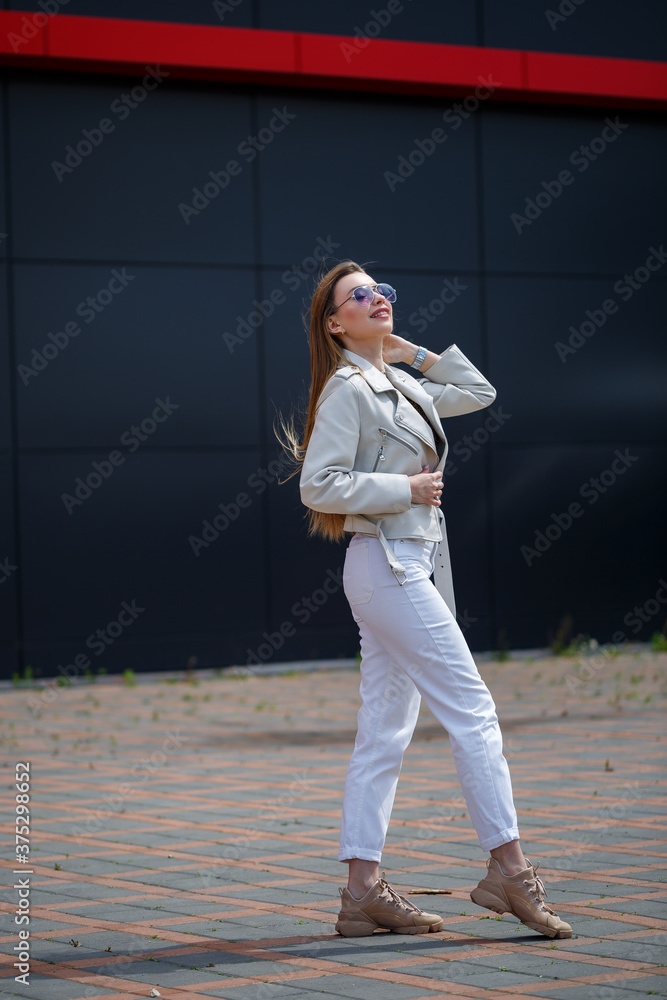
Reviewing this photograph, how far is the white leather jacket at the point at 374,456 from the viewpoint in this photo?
4129mm

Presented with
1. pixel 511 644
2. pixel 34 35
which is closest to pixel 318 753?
pixel 511 644

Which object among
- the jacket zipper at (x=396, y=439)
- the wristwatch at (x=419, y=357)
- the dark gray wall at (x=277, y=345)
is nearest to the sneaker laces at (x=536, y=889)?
the jacket zipper at (x=396, y=439)

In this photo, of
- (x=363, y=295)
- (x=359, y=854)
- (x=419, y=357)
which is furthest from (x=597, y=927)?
(x=363, y=295)

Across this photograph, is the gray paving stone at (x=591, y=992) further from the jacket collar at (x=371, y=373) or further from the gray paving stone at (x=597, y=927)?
the jacket collar at (x=371, y=373)

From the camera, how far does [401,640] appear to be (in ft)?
13.4

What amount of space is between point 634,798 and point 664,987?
117 inches

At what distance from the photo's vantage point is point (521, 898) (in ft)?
12.9

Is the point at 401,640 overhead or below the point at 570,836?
overhead

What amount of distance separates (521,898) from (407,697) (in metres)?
0.70

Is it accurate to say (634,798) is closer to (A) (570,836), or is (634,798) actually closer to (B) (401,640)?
(A) (570,836)

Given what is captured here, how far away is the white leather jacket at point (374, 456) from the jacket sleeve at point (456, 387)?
106 millimetres

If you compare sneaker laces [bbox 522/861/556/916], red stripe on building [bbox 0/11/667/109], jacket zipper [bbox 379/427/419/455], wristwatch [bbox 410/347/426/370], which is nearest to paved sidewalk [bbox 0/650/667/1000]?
sneaker laces [bbox 522/861/556/916]

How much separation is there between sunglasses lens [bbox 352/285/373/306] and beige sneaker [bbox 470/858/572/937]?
1786 millimetres

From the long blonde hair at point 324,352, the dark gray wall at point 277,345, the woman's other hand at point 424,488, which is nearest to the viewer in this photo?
the woman's other hand at point 424,488
